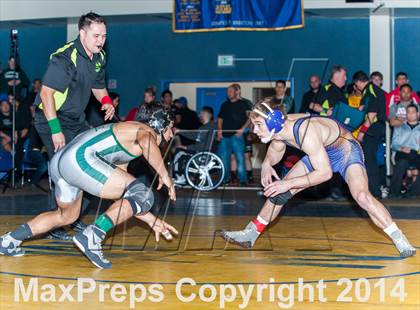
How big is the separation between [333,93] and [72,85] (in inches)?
197

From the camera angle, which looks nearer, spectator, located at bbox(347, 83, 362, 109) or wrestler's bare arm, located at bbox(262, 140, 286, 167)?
wrestler's bare arm, located at bbox(262, 140, 286, 167)

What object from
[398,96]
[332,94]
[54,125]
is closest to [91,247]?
[54,125]

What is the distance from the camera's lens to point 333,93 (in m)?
10.6

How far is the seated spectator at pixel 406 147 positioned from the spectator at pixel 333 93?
6.15 ft

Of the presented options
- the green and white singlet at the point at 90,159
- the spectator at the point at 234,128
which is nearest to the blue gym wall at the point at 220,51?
the spectator at the point at 234,128

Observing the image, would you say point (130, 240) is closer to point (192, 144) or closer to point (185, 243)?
point (185, 243)

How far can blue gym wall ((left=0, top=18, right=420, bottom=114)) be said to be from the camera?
656 inches

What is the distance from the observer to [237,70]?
1741cm

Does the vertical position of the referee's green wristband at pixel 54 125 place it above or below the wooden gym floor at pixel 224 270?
above

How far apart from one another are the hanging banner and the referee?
8.60 meters

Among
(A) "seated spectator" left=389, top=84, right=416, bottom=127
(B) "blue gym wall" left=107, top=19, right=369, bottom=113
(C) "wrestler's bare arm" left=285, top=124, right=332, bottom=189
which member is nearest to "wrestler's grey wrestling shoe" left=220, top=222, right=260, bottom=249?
(C) "wrestler's bare arm" left=285, top=124, right=332, bottom=189

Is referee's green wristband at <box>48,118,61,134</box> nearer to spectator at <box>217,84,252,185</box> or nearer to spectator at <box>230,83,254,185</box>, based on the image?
spectator at <box>217,84,252,185</box>

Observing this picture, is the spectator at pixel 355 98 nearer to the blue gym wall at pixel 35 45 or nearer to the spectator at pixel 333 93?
the spectator at pixel 333 93

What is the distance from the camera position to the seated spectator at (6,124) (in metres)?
13.6
